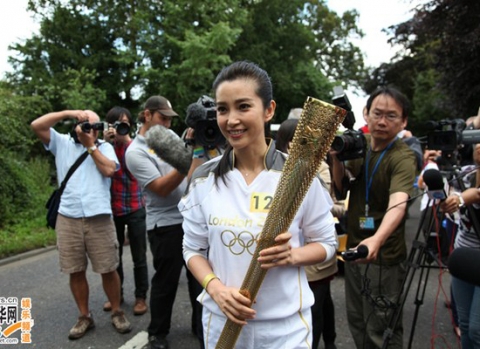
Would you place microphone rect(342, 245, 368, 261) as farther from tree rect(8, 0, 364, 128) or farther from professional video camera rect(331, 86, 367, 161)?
tree rect(8, 0, 364, 128)

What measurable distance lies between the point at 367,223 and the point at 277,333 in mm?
1302

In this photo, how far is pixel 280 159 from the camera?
1.70 meters

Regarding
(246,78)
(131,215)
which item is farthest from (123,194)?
(246,78)

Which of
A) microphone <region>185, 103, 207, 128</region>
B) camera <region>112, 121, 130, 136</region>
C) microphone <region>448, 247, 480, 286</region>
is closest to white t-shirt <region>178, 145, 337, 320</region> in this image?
microphone <region>448, 247, 480, 286</region>

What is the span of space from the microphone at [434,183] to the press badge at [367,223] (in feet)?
A: 1.37

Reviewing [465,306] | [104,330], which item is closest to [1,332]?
[104,330]

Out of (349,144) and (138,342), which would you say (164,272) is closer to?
(138,342)

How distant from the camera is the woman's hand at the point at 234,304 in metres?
1.42

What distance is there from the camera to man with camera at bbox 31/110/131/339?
3.46 m

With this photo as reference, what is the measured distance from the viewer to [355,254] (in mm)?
1862

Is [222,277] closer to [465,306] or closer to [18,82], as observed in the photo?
[465,306]

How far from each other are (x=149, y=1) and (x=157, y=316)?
16194 millimetres

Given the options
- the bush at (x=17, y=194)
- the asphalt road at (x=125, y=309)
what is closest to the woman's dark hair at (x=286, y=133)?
the asphalt road at (x=125, y=309)

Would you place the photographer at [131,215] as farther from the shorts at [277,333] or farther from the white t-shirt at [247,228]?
the shorts at [277,333]
